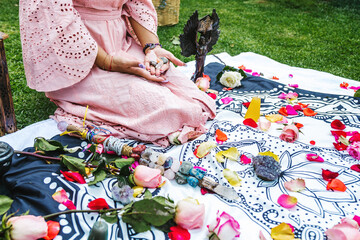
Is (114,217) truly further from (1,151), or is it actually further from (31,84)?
(31,84)

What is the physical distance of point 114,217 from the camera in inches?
53.4

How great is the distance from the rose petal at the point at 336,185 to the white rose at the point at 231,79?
→ 145cm

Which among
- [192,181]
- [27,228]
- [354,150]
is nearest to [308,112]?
[354,150]

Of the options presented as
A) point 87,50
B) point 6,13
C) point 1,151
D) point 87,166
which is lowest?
point 6,13

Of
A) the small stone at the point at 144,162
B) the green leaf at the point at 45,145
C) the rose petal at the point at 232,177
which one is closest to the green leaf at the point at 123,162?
the small stone at the point at 144,162

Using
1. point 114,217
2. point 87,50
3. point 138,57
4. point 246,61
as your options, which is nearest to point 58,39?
point 87,50

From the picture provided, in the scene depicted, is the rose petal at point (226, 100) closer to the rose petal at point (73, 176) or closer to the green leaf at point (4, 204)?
the rose petal at point (73, 176)

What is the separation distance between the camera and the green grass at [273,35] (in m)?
2.95

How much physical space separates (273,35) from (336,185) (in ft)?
12.9

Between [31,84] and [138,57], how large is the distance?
0.81 metres

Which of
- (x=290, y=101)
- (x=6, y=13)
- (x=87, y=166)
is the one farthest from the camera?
(x=6, y=13)

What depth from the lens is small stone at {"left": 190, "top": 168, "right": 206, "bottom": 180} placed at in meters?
1.69

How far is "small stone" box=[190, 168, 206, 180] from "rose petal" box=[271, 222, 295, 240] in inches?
17.7

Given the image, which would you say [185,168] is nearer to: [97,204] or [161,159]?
[161,159]
